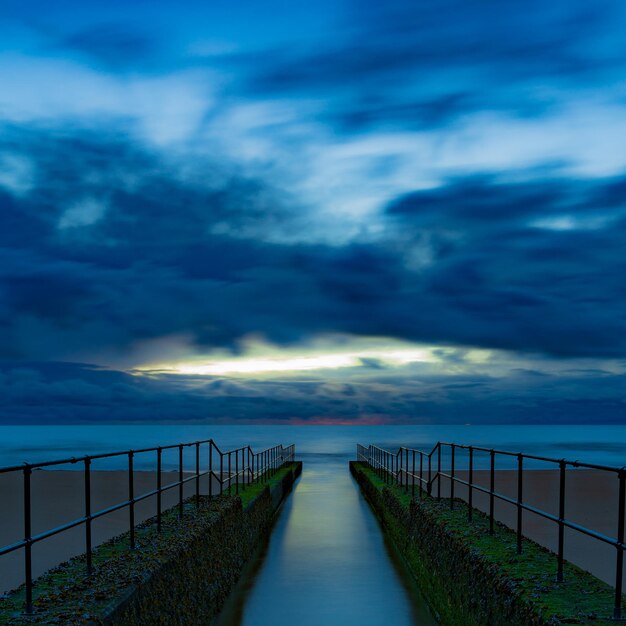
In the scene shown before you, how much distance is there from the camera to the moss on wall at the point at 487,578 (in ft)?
15.7

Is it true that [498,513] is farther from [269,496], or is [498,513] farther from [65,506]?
[65,506]

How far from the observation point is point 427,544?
Result: 9188 millimetres

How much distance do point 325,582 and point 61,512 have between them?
1579 cm

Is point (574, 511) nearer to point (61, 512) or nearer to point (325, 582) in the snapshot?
point (325, 582)

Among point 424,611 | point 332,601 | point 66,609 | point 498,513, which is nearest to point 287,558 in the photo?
point 332,601

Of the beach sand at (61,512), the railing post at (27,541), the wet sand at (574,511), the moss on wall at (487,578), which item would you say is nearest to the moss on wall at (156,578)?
the railing post at (27,541)

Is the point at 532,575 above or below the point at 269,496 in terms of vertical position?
above

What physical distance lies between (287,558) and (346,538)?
2.32m

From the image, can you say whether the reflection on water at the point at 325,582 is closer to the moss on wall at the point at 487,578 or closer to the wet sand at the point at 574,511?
the moss on wall at the point at 487,578

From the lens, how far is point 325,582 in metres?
10.2

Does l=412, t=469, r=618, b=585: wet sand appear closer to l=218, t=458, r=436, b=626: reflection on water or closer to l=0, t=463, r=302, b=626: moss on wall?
l=218, t=458, r=436, b=626: reflection on water

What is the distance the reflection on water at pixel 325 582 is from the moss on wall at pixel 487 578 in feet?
1.37

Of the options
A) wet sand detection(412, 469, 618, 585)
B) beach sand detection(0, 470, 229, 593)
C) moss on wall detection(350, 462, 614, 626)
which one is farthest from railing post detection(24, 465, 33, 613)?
wet sand detection(412, 469, 618, 585)

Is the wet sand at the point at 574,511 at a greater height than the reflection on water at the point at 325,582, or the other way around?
the reflection on water at the point at 325,582
